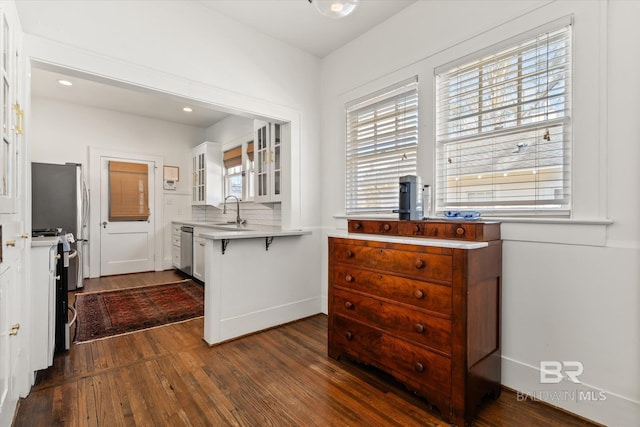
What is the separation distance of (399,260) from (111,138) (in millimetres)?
5649

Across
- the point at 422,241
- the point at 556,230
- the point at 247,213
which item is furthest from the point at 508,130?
the point at 247,213

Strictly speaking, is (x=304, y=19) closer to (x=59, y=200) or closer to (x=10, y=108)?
(x=10, y=108)

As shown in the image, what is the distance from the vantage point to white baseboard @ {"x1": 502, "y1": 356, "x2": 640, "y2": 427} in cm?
167

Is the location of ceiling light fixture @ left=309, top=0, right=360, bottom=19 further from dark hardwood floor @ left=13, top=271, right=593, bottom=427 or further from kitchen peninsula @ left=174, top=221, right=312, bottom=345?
dark hardwood floor @ left=13, top=271, right=593, bottom=427

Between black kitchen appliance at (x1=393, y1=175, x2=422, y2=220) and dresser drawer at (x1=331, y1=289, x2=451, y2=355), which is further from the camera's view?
black kitchen appliance at (x1=393, y1=175, x2=422, y2=220)

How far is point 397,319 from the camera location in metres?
2.03

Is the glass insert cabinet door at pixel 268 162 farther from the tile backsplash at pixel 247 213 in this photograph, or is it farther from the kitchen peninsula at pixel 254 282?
the kitchen peninsula at pixel 254 282

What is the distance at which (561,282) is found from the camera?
74.4 inches

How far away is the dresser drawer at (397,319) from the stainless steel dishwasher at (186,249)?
11.1 feet

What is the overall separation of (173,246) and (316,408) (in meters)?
4.96

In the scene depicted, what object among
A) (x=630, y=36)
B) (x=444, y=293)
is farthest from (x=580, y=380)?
(x=630, y=36)

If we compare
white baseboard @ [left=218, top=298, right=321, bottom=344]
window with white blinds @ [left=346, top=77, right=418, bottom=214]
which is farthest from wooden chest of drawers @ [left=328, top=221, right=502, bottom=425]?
white baseboard @ [left=218, top=298, right=321, bottom=344]

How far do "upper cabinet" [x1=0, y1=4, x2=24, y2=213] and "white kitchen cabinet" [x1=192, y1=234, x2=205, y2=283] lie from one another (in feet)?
9.68

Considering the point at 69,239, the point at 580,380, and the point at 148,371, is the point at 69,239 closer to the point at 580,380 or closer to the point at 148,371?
the point at 148,371
